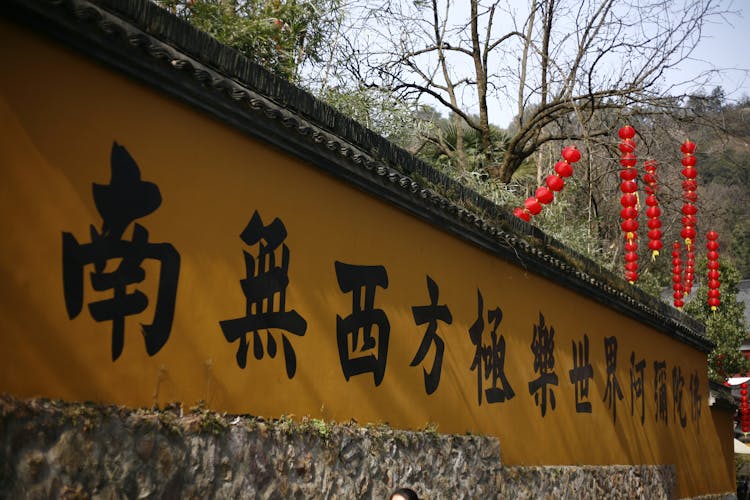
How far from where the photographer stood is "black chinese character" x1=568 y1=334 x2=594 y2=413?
378 inches

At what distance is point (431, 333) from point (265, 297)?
7.10ft

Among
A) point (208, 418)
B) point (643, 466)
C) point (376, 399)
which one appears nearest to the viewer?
point (208, 418)

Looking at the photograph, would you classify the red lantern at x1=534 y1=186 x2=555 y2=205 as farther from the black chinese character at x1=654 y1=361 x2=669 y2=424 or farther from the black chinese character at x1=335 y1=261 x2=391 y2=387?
the black chinese character at x1=654 y1=361 x2=669 y2=424

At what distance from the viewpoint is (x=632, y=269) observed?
41.5ft

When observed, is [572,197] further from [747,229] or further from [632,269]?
[747,229]

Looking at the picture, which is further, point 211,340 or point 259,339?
point 259,339

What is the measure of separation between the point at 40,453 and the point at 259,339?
155cm

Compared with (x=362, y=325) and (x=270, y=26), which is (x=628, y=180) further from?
(x=362, y=325)

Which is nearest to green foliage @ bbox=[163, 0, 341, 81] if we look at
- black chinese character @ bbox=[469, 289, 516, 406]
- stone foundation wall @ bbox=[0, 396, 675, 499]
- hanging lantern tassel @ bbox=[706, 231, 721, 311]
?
black chinese character @ bbox=[469, 289, 516, 406]

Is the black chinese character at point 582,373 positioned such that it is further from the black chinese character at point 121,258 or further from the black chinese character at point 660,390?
the black chinese character at point 121,258

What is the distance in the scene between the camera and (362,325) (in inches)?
224

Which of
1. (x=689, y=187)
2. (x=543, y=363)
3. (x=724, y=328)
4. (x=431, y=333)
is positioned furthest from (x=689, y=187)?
(x=724, y=328)

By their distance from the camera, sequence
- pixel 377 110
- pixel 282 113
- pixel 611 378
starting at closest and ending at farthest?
pixel 282 113, pixel 377 110, pixel 611 378

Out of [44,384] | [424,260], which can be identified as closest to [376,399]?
[424,260]
